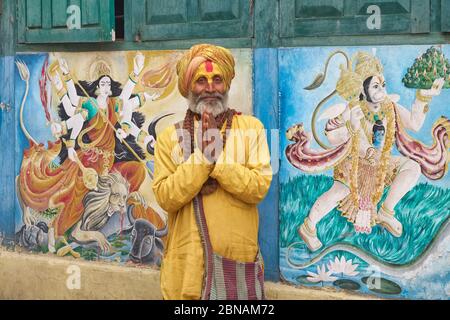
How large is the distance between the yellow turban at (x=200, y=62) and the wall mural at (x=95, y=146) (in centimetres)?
125

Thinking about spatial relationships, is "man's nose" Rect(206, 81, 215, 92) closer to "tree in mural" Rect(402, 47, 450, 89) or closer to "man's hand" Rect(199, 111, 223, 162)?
"man's hand" Rect(199, 111, 223, 162)

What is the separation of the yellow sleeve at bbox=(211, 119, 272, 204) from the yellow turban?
40 cm

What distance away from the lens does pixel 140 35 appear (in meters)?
6.72

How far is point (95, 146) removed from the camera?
699 centimetres

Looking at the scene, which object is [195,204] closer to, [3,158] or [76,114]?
[76,114]

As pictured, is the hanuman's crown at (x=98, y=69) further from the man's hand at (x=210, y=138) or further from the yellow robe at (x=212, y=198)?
the man's hand at (x=210, y=138)

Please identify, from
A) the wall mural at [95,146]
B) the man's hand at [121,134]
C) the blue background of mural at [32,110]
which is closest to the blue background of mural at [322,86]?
the wall mural at [95,146]

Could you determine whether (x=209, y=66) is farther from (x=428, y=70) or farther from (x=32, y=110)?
(x=32, y=110)

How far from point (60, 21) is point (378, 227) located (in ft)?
10.0

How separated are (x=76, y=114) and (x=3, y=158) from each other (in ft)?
2.88

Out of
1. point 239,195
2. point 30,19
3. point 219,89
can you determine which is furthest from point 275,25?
point 30,19

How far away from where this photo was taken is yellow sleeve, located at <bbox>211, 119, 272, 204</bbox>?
4.82 m

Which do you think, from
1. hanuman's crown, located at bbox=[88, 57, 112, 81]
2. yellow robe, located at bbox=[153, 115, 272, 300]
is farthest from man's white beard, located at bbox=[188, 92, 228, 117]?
hanuman's crown, located at bbox=[88, 57, 112, 81]

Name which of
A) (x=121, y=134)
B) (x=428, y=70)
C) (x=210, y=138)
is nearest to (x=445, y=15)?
(x=428, y=70)
